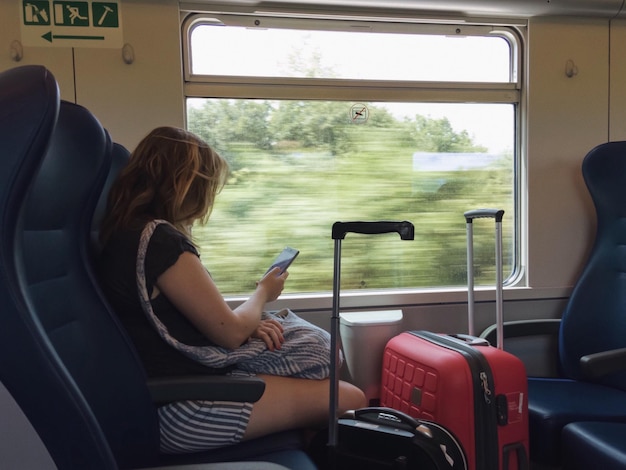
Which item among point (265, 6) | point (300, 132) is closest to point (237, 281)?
point (300, 132)

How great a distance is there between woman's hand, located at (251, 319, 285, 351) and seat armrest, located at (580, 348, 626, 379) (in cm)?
83

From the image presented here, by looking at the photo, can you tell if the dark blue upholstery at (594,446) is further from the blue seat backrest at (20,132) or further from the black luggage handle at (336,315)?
the blue seat backrest at (20,132)

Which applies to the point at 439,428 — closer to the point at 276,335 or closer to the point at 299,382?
the point at 299,382

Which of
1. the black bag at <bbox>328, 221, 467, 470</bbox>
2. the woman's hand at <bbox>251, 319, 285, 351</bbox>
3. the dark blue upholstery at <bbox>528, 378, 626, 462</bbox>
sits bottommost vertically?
the dark blue upholstery at <bbox>528, 378, 626, 462</bbox>

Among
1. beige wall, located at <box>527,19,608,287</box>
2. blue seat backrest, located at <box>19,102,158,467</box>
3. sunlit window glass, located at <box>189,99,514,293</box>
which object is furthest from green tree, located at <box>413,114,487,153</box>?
blue seat backrest, located at <box>19,102,158,467</box>

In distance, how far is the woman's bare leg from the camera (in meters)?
1.46

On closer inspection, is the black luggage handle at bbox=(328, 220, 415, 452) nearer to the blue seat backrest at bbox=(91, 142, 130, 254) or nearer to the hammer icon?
the blue seat backrest at bbox=(91, 142, 130, 254)

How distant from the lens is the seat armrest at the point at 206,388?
1364 mm

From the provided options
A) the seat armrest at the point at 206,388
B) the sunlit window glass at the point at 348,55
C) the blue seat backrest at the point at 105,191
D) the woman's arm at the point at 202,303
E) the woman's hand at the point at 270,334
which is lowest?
the seat armrest at the point at 206,388

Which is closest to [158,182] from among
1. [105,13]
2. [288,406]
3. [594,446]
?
[288,406]

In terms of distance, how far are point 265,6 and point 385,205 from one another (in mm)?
1029

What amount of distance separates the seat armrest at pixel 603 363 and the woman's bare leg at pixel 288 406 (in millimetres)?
707

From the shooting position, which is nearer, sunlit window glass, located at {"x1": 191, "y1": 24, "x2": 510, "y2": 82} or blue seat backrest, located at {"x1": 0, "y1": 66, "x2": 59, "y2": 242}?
blue seat backrest, located at {"x1": 0, "y1": 66, "x2": 59, "y2": 242}

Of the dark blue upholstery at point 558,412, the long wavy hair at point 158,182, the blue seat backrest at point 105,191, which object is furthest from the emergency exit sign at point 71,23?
the dark blue upholstery at point 558,412
